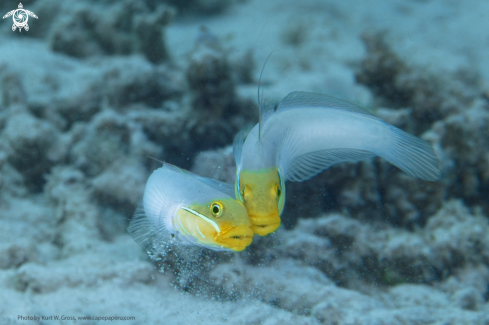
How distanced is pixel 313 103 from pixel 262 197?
2.95 ft

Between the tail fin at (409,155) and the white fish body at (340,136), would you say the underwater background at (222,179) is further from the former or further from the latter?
the tail fin at (409,155)

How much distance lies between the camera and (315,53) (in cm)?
517

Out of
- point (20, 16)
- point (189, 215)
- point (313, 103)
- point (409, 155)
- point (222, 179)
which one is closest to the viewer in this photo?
point (189, 215)

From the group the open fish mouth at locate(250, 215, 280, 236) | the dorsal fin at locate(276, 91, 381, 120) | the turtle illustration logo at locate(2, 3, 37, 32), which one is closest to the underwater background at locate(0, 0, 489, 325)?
the dorsal fin at locate(276, 91, 381, 120)

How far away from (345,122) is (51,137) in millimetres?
2763

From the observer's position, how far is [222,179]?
8.20 feet

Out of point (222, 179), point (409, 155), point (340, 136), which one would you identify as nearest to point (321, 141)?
point (340, 136)

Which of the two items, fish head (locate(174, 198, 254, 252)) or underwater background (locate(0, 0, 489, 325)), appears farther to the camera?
underwater background (locate(0, 0, 489, 325))

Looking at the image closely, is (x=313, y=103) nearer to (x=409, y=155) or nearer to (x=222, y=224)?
(x=409, y=155)

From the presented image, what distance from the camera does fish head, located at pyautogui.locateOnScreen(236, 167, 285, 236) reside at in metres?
1.51

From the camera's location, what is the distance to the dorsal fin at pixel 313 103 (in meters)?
2.09

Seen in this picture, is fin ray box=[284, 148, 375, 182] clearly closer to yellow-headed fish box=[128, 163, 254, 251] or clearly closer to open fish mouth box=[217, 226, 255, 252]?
yellow-headed fish box=[128, 163, 254, 251]

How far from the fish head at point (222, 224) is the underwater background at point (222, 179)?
21.7 inches

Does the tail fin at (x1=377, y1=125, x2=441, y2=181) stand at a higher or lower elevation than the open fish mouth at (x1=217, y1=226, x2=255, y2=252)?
higher
